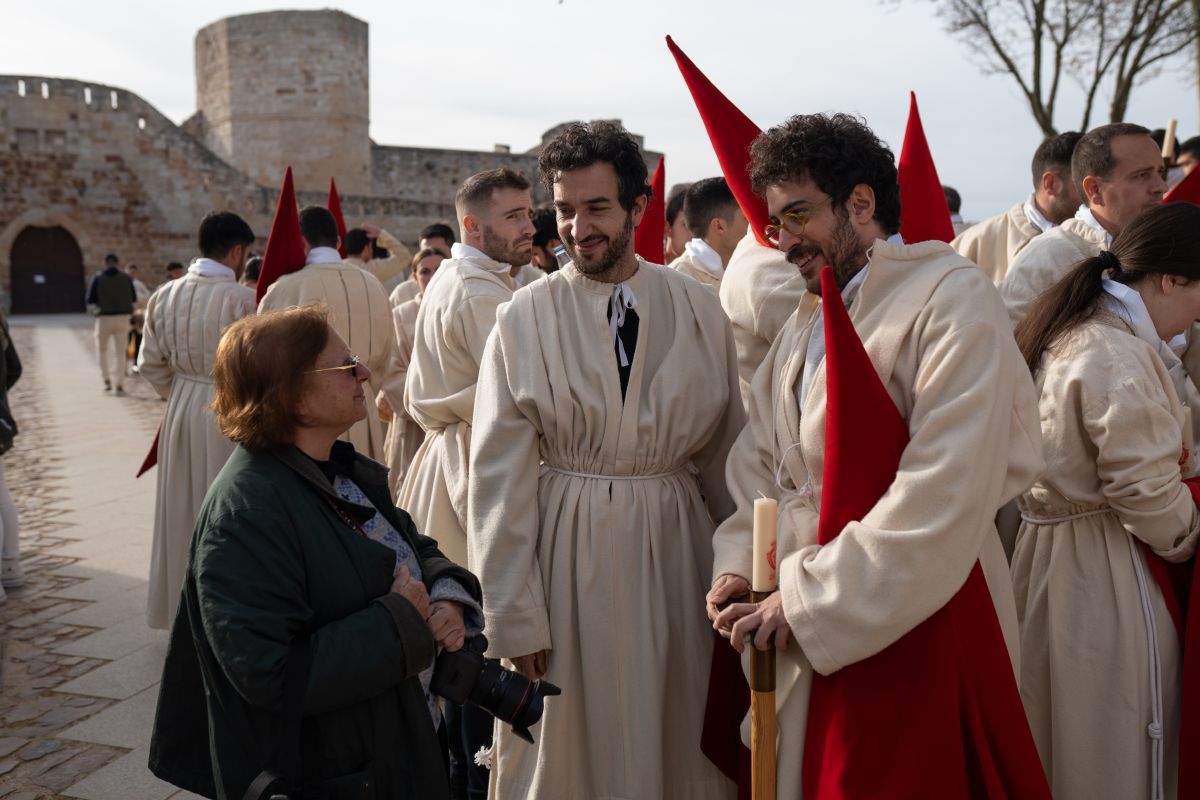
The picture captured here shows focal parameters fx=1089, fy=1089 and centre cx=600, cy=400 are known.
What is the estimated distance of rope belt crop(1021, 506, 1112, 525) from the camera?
9.61ft

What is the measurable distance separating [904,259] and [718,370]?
0.74m

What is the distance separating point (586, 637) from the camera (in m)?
2.90

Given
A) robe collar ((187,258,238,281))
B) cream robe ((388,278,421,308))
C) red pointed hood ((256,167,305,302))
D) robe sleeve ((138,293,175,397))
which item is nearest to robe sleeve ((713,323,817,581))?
red pointed hood ((256,167,305,302))

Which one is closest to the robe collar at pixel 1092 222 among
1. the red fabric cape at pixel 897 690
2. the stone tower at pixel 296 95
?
the red fabric cape at pixel 897 690

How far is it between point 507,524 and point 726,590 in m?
0.65

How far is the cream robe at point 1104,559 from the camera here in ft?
8.96

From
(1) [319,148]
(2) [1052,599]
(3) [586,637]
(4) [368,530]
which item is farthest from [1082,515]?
(1) [319,148]

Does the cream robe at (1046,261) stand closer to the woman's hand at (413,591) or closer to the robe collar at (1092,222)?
the robe collar at (1092,222)

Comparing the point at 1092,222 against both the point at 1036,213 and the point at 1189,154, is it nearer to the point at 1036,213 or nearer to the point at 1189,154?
the point at 1036,213

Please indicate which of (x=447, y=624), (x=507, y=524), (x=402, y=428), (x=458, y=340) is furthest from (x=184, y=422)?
(x=447, y=624)

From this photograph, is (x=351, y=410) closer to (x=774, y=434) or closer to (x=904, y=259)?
(x=774, y=434)

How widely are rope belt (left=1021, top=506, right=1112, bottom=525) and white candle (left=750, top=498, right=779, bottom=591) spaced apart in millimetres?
1084

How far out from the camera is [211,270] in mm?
5629

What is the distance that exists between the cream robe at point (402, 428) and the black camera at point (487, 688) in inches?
96.4
